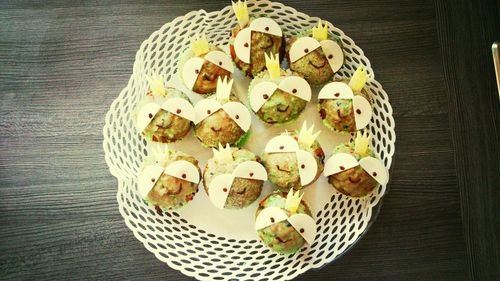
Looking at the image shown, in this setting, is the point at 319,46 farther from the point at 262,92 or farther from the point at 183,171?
the point at 183,171

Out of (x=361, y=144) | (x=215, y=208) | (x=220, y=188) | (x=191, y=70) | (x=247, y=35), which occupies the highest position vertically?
(x=247, y=35)

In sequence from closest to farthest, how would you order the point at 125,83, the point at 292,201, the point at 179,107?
1. the point at 292,201
2. the point at 179,107
3. the point at 125,83

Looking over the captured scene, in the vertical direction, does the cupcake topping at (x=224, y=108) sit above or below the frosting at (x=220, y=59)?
below

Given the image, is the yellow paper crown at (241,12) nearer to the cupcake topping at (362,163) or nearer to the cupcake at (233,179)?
the cupcake at (233,179)

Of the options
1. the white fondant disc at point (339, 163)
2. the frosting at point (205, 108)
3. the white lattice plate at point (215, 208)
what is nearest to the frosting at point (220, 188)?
the white lattice plate at point (215, 208)

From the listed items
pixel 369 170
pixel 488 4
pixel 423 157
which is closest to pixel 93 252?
pixel 369 170

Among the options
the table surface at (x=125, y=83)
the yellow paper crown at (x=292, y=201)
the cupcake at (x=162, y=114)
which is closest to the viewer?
the yellow paper crown at (x=292, y=201)

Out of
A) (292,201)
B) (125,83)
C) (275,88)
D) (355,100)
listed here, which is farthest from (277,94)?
(125,83)
